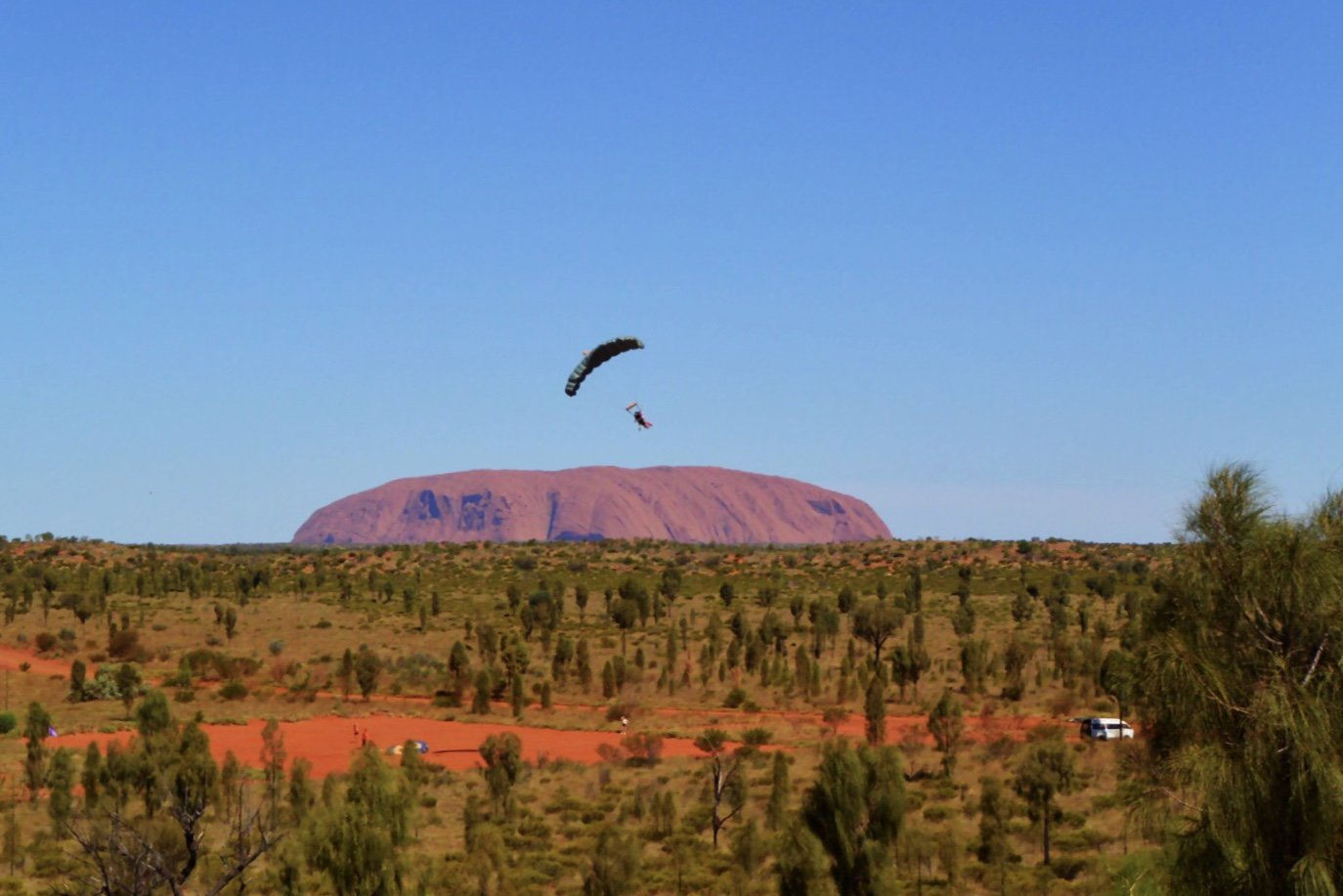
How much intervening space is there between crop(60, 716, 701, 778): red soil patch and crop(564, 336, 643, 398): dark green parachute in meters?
15.5

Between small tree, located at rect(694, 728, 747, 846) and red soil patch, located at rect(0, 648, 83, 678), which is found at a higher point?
red soil patch, located at rect(0, 648, 83, 678)

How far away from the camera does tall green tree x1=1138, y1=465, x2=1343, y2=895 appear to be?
10.7 m

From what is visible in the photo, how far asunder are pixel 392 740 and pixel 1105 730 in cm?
2656

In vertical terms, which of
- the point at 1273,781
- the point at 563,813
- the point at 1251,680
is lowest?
the point at 563,813

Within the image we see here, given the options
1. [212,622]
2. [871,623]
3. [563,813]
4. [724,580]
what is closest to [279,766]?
[563,813]

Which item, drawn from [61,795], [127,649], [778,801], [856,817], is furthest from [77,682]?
[856,817]

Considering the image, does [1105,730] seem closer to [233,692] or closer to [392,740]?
[392,740]

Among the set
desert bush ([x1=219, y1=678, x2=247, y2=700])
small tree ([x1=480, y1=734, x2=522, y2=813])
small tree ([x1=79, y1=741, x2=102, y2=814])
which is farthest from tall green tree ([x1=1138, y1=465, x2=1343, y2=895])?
desert bush ([x1=219, y1=678, x2=247, y2=700])

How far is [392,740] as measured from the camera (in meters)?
50.5

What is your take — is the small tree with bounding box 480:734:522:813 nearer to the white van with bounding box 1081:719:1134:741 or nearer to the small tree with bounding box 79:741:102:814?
the small tree with bounding box 79:741:102:814

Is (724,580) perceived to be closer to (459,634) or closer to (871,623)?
(459,634)

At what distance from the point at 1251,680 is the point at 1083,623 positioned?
204 feet

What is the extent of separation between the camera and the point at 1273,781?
35.7 ft

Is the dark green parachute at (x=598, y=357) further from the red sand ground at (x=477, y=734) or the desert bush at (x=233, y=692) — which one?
the desert bush at (x=233, y=692)
